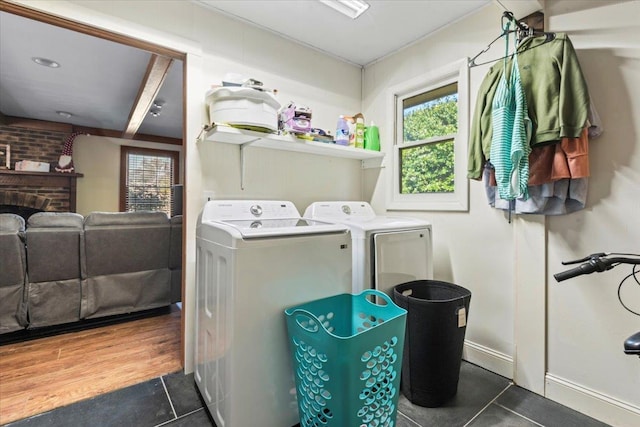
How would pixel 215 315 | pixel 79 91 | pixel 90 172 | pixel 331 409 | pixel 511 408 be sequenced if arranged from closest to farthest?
1. pixel 331 409
2. pixel 215 315
3. pixel 511 408
4. pixel 79 91
5. pixel 90 172

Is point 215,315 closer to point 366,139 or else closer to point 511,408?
point 511,408

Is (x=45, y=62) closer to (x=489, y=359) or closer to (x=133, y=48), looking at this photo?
(x=133, y=48)

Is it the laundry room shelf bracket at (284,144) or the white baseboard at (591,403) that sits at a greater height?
the laundry room shelf bracket at (284,144)

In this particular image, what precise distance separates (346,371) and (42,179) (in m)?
6.32

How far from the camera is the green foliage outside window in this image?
2221 millimetres

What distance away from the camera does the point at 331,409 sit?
3.72ft

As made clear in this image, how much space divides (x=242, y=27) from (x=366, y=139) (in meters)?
1.26

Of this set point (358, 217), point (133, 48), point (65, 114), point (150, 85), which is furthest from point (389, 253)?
point (65, 114)

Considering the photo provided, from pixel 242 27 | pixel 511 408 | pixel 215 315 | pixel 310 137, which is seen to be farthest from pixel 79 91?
pixel 511 408

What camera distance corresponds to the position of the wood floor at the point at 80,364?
165cm

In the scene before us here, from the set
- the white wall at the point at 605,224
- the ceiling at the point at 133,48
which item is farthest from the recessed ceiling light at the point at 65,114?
the white wall at the point at 605,224

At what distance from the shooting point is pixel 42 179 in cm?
506

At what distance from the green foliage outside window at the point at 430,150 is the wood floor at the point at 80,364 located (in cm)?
221

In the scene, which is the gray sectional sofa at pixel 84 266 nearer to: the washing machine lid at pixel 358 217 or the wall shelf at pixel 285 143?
the wall shelf at pixel 285 143
